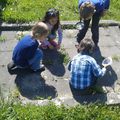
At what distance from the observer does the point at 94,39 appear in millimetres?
8164

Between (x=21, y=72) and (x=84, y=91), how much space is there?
3.99ft

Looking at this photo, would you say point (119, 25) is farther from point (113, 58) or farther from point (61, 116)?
point (61, 116)

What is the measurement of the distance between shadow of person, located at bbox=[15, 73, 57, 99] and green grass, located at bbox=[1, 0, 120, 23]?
1.92m

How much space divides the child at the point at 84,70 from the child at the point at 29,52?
2.27ft

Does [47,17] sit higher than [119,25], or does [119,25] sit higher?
[47,17]

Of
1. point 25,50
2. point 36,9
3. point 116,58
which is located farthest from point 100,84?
point 36,9

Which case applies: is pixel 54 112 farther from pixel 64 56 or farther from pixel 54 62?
pixel 64 56

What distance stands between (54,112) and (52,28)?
7.12 ft

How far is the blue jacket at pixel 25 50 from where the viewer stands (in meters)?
6.96

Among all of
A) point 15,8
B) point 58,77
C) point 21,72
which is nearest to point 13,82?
point 21,72

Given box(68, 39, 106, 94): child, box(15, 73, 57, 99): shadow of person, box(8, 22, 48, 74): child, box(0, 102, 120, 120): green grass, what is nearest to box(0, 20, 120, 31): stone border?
box(8, 22, 48, 74): child

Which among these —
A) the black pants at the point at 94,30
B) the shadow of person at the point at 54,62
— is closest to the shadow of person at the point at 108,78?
the black pants at the point at 94,30

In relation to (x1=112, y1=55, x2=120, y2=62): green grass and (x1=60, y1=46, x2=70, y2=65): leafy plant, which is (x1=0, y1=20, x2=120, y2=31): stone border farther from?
(x1=112, y1=55, x2=120, y2=62): green grass

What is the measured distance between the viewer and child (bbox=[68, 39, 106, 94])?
6.67 meters
